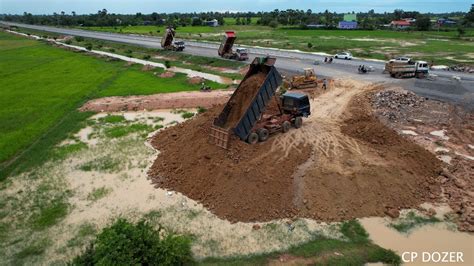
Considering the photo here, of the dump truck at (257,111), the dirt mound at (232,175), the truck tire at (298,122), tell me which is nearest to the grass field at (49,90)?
the dirt mound at (232,175)

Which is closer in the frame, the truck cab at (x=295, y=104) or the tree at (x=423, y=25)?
the truck cab at (x=295, y=104)

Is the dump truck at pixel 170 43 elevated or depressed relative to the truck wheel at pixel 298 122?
elevated

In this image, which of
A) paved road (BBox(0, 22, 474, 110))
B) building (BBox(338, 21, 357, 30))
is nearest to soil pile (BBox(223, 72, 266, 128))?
paved road (BBox(0, 22, 474, 110))

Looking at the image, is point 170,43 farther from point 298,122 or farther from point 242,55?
point 298,122

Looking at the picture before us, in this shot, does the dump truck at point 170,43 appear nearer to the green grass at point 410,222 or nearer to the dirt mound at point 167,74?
the dirt mound at point 167,74

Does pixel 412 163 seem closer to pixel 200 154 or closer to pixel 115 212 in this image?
pixel 200 154

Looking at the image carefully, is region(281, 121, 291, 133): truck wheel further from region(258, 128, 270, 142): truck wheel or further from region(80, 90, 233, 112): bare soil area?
region(80, 90, 233, 112): bare soil area

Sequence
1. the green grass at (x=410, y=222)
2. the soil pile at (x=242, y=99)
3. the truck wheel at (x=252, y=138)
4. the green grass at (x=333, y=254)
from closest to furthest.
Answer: the green grass at (x=333, y=254) → the green grass at (x=410, y=222) → the truck wheel at (x=252, y=138) → the soil pile at (x=242, y=99)

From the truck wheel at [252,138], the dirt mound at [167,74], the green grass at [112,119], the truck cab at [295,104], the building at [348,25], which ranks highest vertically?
the building at [348,25]
